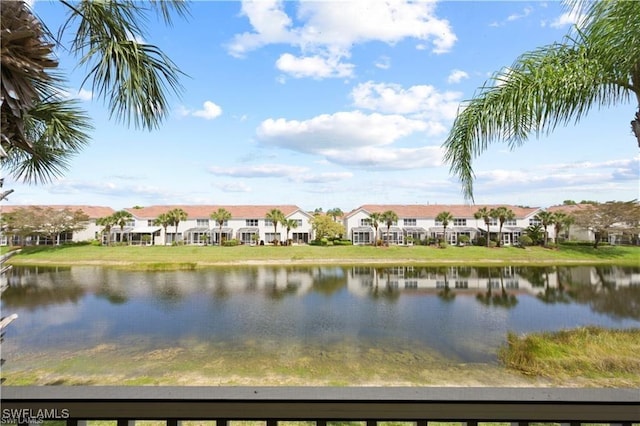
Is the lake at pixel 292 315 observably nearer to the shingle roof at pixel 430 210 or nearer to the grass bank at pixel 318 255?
the grass bank at pixel 318 255

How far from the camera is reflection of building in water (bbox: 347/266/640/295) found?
605 cm

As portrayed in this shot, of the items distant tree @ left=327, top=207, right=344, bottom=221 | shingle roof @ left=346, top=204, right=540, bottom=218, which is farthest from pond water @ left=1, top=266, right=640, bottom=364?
distant tree @ left=327, top=207, right=344, bottom=221

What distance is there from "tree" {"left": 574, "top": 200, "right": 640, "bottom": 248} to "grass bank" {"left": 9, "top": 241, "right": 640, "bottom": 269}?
0.42 meters

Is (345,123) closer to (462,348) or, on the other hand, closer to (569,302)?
(462,348)

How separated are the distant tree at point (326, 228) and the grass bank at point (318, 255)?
195 centimetres

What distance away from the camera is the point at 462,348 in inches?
197

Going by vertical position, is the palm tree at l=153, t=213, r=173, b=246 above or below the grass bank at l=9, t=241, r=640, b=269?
above

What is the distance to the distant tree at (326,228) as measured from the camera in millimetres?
15484

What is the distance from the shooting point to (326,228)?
15461mm

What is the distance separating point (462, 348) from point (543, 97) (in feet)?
15.3

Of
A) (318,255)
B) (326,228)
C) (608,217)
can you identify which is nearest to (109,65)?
(608,217)

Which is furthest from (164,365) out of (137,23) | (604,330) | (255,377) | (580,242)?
(580,242)

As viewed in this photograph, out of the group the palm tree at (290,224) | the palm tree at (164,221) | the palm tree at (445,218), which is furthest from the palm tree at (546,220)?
the palm tree at (164,221)

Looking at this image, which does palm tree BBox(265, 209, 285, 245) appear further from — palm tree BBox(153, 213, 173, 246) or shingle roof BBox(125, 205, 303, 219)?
palm tree BBox(153, 213, 173, 246)
